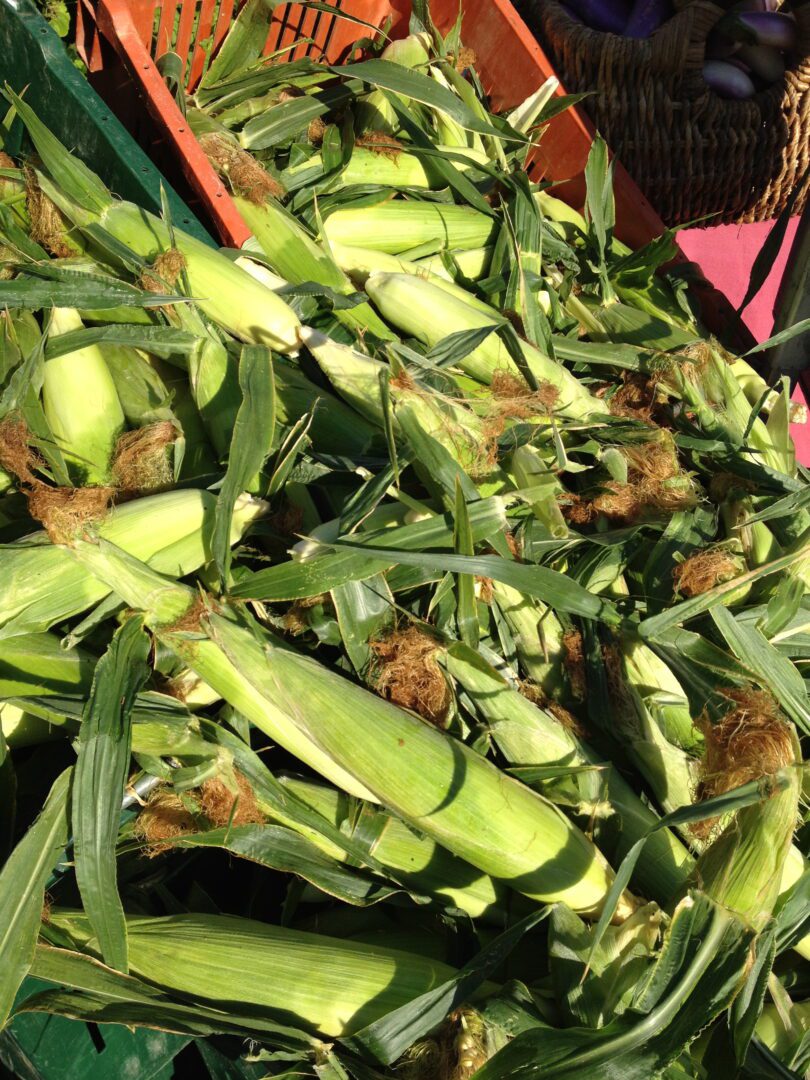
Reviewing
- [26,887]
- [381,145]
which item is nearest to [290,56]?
[381,145]

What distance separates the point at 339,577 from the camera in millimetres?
1021

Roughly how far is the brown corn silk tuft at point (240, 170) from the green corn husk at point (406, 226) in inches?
4.8

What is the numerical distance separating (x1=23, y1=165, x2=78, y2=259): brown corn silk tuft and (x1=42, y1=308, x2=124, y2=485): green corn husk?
0.51 feet

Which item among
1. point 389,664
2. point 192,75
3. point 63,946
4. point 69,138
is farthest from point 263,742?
point 192,75

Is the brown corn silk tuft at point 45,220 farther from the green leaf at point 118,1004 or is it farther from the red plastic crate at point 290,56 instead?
A: the green leaf at point 118,1004

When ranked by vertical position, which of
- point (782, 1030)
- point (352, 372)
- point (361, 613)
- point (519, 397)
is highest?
point (352, 372)

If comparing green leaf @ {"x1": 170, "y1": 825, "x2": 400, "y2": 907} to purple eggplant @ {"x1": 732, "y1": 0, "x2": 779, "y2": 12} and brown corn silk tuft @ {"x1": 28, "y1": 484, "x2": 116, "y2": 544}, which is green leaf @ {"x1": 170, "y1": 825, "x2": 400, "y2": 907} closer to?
brown corn silk tuft @ {"x1": 28, "y1": 484, "x2": 116, "y2": 544}

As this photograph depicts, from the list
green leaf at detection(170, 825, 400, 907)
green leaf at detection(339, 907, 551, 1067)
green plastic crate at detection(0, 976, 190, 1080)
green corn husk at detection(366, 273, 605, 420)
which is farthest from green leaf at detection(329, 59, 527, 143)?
green plastic crate at detection(0, 976, 190, 1080)

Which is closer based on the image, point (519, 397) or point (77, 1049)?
point (77, 1049)

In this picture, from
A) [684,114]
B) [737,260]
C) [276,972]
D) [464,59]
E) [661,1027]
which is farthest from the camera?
[737,260]

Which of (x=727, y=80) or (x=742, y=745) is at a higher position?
(x=727, y=80)

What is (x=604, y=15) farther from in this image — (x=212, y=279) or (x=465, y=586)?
(x=465, y=586)

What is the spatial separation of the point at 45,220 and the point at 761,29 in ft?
7.81

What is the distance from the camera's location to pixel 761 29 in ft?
8.43
